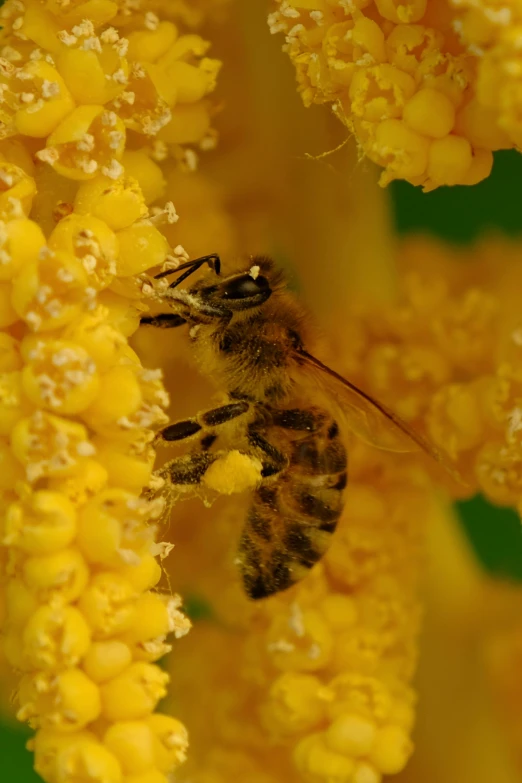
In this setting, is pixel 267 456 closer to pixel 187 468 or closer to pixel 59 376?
pixel 187 468

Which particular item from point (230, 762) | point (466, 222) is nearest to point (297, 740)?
point (230, 762)

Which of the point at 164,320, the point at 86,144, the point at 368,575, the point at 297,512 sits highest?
the point at 86,144

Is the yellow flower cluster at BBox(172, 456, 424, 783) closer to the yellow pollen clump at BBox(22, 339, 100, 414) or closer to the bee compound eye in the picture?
the bee compound eye

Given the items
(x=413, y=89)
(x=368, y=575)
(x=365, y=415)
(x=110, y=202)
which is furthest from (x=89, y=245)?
(x=368, y=575)

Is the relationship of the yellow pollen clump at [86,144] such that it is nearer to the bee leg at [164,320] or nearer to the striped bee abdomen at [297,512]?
the bee leg at [164,320]

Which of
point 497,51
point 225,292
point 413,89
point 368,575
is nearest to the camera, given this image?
point 497,51
